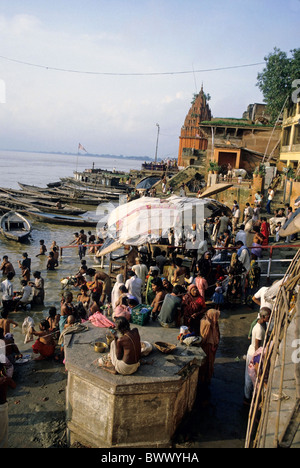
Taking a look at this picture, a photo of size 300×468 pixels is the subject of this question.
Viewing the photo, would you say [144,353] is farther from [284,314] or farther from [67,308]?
[67,308]

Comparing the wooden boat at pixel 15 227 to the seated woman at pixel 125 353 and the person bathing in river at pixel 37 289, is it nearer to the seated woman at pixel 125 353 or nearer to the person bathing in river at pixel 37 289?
the person bathing in river at pixel 37 289

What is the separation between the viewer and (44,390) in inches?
244

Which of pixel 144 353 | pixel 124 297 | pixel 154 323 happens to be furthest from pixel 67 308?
pixel 144 353

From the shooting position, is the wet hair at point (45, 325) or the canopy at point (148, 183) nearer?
the wet hair at point (45, 325)

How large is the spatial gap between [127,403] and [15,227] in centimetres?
1977

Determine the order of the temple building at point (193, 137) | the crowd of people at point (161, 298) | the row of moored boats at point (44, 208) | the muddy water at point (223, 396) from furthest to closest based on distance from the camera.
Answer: the temple building at point (193, 137) → the row of moored boats at point (44, 208) → the crowd of people at point (161, 298) → the muddy water at point (223, 396)

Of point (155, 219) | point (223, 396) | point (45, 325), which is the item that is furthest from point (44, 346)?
point (155, 219)

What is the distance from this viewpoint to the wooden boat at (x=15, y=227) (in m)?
19.8

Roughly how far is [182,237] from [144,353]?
19.5 feet

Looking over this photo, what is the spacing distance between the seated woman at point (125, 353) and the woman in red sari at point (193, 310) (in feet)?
6.76

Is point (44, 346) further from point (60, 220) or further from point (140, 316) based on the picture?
point (60, 220)

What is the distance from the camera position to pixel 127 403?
4.46 metres

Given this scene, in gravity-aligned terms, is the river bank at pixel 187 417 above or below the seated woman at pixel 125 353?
below

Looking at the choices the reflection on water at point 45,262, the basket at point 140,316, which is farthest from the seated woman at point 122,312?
the reflection on water at point 45,262
